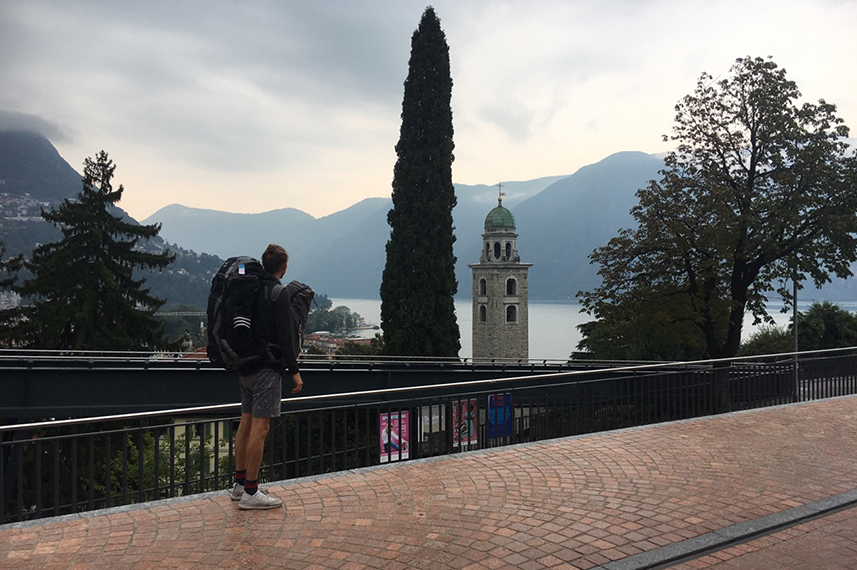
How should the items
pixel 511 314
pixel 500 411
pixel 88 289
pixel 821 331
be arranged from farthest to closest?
pixel 511 314 < pixel 821 331 < pixel 88 289 < pixel 500 411

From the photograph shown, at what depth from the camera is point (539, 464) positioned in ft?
23.8

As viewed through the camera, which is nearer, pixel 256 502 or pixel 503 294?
pixel 256 502

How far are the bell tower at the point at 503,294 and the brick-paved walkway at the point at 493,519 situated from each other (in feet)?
189

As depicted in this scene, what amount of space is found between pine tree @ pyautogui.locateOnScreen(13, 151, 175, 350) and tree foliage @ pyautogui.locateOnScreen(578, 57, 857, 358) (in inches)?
855

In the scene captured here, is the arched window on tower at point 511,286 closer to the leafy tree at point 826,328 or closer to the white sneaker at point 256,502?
the leafy tree at point 826,328

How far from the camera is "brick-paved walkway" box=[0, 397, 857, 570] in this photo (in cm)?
467

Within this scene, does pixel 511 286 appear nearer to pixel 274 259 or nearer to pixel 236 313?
pixel 274 259

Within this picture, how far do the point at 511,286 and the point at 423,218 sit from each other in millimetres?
30949

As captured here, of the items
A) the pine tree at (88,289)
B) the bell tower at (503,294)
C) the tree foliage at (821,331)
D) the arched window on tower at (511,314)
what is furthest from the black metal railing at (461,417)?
the arched window on tower at (511,314)

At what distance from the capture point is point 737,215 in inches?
908

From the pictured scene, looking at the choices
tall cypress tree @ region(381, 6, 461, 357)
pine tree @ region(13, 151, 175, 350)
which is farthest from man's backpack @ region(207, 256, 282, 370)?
tall cypress tree @ region(381, 6, 461, 357)

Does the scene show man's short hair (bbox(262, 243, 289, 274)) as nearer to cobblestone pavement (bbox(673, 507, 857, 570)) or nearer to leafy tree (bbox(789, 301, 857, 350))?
cobblestone pavement (bbox(673, 507, 857, 570))

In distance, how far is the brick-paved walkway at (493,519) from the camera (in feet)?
15.3

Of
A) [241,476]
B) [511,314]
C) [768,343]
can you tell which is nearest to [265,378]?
[241,476]
